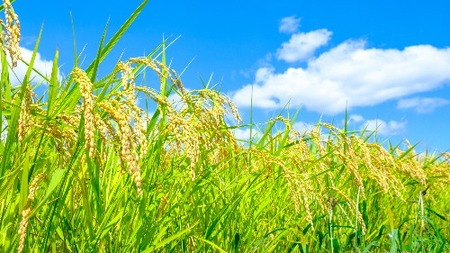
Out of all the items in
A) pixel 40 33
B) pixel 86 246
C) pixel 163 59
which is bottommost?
pixel 86 246

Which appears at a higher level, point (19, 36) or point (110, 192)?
point (19, 36)

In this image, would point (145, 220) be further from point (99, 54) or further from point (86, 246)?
point (99, 54)

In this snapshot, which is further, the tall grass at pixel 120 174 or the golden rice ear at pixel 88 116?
the tall grass at pixel 120 174

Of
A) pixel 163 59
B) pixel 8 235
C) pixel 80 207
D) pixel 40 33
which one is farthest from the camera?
pixel 163 59

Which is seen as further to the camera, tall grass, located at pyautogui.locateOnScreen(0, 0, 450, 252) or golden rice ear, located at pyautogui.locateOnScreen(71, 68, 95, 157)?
tall grass, located at pyautogui.locateOnScreen(0, 0, 450, 252)

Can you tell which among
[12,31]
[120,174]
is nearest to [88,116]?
[12,31]

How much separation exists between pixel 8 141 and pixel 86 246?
78 cm

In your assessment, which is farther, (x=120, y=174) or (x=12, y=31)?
(x=120, y=174)

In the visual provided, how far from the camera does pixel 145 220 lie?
2.46 meters

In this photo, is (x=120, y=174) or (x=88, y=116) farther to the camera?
(x=120, y=174)

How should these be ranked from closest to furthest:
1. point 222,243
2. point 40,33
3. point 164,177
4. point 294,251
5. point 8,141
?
1. point 8,141
2. point 40,33
3. point 164,177
4. point 222,243
5. point 294,251

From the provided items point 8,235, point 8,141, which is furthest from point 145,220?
point 8,141

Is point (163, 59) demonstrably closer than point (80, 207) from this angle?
No

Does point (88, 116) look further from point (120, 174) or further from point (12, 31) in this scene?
point (120, 174)
